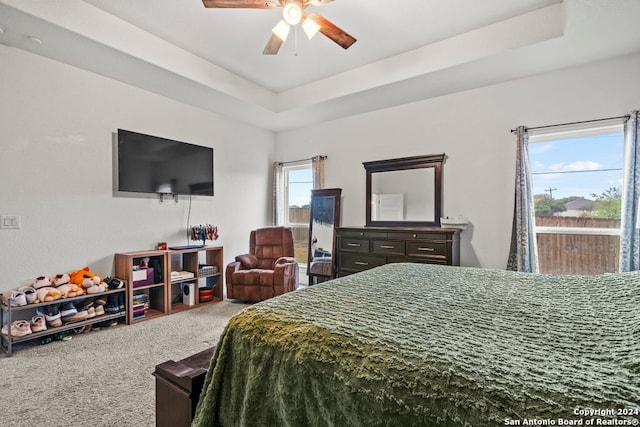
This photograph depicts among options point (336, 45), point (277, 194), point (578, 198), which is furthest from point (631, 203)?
point (277, 194)

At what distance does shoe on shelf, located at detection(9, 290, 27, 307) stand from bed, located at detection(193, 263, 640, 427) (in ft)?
8.60

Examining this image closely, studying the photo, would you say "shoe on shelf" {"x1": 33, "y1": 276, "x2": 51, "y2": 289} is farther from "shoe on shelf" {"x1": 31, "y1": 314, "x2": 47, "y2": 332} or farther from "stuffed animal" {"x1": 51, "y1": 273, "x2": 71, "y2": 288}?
"shoe on shelf" {"x1": 31, "y1": 314, "x2": 47, "y2": 332}

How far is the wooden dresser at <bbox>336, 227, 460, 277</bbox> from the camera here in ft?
11.7

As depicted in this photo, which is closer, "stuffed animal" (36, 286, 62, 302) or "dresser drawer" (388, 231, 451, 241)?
"stuffed animal" (36, 286, 62, 302)

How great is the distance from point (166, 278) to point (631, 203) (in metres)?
4.87

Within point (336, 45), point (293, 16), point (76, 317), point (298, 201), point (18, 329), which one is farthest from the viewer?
point (298, 201)

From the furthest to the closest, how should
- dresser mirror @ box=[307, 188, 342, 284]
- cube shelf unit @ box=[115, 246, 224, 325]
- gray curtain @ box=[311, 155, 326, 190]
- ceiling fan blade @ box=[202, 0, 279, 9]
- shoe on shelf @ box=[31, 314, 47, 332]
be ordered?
gray curtain @ box=[311, 155, 326, 190] < dresser mirror @ box=[307, 188, 342, 284] < cube shelf unit @ box=[115, 246, 224, 325] < shoe on shelf @ box=[31, 314, 47, 332] < ceiling fan blade @ box=[202, 0, 279, 9]

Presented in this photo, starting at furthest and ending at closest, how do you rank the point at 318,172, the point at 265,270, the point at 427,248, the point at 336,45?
the point at 318,172, the point at 265,270, the point at 427,248, the point at 336,45

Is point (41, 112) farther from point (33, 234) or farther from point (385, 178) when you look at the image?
point (385, 178)

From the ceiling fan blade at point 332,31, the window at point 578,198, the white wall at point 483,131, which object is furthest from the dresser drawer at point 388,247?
the ceiling fan blade at point 332,31

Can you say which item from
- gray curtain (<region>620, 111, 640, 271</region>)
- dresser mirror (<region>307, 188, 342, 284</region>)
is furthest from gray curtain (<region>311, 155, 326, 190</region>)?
gray curtain (<region>620, 111, 640, 271</region>)

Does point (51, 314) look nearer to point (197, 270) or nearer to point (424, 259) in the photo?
point (197, 270)

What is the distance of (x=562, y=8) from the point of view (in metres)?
2.68

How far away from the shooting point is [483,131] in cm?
376
